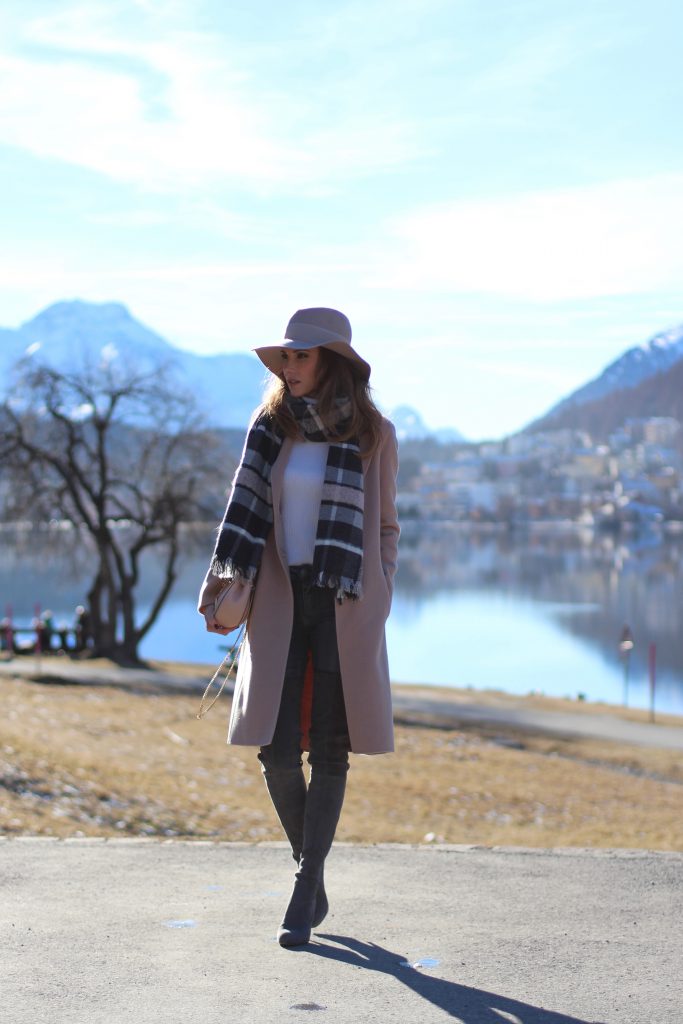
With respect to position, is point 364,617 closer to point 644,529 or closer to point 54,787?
point 54,787

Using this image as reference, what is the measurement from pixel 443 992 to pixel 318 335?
5.85ft

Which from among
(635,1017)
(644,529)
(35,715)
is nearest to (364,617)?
(635,1017)

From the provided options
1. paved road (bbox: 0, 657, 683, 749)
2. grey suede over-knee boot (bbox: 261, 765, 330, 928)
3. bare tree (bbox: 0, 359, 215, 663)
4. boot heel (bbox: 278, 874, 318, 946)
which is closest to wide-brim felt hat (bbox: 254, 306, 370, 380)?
grey suede over-knee boot (bbox: 261, 765, 330, 928)

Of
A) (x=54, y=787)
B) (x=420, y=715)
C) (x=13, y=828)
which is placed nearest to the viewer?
(x=13, y=828)

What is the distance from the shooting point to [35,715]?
14469 mm

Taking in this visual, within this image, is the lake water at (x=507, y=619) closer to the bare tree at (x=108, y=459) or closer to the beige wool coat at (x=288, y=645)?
the bare tree at (x=108, y=459)

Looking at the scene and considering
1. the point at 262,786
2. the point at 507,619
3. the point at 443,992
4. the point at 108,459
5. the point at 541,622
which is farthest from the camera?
the point at 507,619

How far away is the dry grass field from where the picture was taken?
775cm

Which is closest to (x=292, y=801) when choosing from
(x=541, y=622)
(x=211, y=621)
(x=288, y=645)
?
(x=288, y=645)

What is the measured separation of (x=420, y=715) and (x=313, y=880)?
18142 mm

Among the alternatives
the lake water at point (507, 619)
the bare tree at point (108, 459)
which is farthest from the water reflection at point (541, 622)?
the bare tree at point (108, 459)

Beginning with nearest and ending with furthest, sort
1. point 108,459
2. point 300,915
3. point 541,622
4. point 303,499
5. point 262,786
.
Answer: point 300,915 < point 303,499 < point 262,786 < point 108,459 < point 541,622

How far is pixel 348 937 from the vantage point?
3.71 metres

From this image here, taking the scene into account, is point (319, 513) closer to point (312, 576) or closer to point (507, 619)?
point (312, 576)
